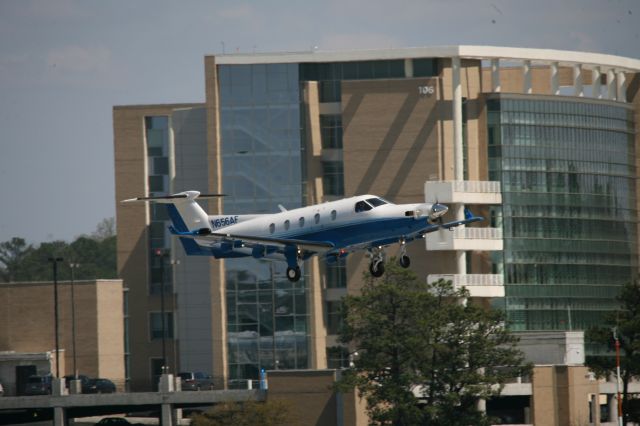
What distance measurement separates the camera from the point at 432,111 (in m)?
173

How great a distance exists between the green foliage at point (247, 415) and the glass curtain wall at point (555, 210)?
41409 mm

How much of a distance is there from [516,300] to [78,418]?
50919 millimetres

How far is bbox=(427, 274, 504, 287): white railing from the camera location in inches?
6722

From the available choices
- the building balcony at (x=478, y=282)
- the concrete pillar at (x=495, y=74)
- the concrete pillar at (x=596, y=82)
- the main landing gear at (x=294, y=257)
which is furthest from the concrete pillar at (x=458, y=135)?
the main landing gear at (x=294, y=257)

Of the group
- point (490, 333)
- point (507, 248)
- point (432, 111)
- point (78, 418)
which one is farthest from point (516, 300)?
point (78, 418)

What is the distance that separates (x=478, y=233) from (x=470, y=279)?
493 centimetres

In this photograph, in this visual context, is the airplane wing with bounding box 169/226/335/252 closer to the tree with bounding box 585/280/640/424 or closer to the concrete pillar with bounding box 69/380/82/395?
the tree with bounding box 585/280/640/424

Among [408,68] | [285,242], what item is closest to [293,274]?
[285,242]

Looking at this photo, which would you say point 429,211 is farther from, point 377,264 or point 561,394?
point 561,394

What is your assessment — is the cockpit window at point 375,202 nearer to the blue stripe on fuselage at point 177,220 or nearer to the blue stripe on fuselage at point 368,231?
the blue stripe on fuselage at point 368,231

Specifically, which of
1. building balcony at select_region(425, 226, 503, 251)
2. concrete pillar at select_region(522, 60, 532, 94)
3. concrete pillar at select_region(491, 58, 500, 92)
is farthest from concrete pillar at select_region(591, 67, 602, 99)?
building balcony at select_region(425, 226, 503, 251)

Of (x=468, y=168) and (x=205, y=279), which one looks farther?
(x=205, y=279)

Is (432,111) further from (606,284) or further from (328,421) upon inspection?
(328,421)

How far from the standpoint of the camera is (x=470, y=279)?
172 metres
